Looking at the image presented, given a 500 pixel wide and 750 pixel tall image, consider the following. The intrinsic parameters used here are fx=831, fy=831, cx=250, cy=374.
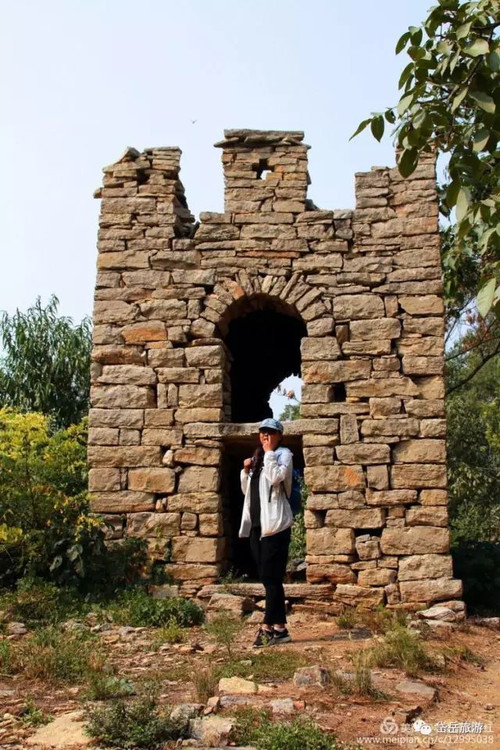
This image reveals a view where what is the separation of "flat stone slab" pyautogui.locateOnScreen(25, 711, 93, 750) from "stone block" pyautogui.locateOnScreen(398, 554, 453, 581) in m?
3.86

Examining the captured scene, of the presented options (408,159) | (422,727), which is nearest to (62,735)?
(422,727)

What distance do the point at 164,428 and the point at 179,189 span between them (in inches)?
101

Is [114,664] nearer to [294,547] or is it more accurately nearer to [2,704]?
[2,704]

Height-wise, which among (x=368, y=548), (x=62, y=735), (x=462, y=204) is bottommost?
(x=62, y=735)

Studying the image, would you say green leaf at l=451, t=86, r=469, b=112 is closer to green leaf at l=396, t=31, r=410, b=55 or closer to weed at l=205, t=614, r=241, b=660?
green leaf at l=396, t=31, r=410, b=55

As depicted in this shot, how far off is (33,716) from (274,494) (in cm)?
258

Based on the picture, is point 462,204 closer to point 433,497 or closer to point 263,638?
point 263,638

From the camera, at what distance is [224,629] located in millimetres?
5977

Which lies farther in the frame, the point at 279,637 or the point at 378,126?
the point at 279,637

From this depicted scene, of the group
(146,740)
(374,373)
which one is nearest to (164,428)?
(374,373)

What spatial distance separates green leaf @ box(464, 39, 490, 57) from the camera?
350cm

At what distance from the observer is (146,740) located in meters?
3.93

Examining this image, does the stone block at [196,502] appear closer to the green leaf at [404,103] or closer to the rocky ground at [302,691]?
the rocky ground at [302,691]

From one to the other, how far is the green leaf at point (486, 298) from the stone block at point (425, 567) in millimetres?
4678
